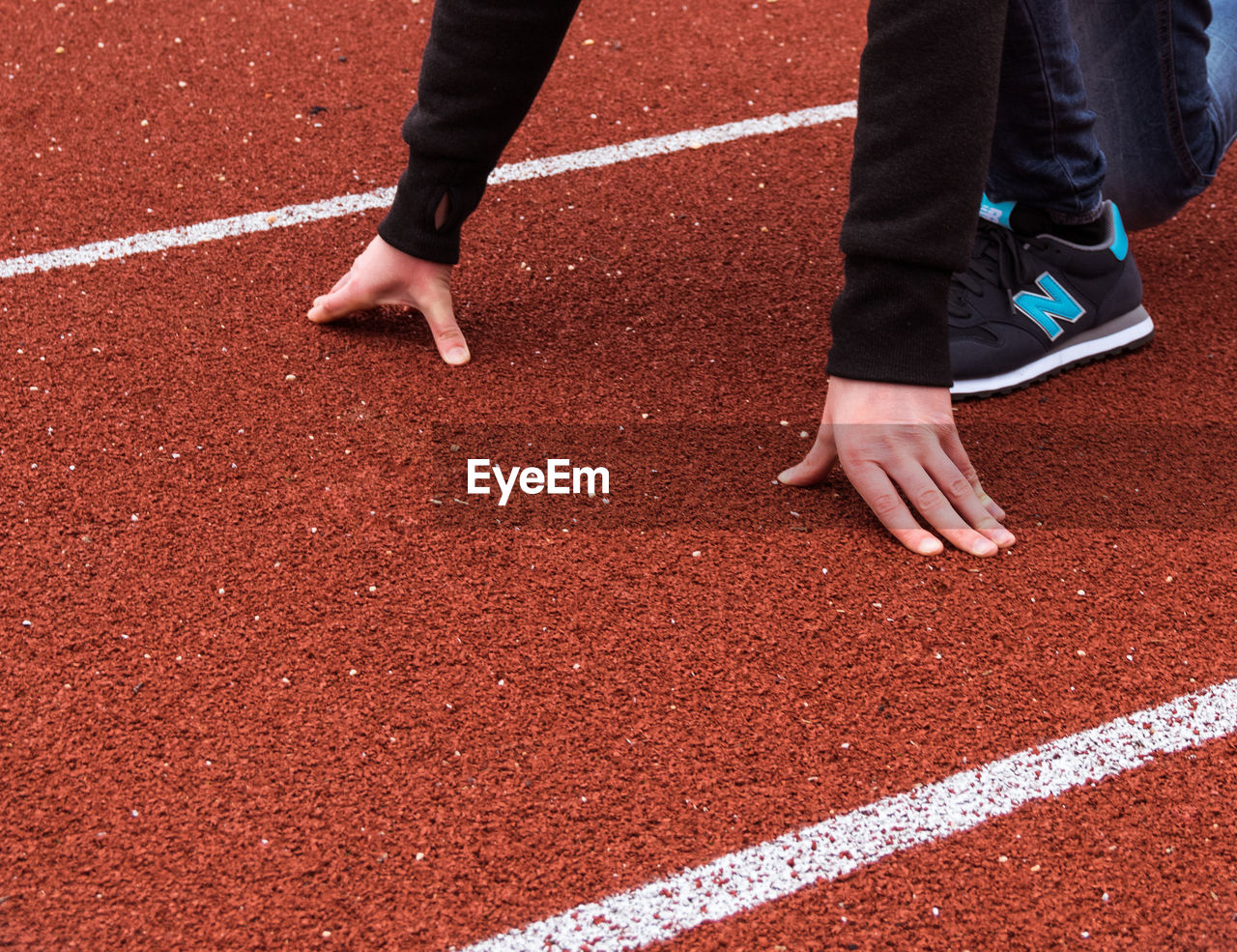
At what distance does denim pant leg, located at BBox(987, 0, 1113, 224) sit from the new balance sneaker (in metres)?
0.09

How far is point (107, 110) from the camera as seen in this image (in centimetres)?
354

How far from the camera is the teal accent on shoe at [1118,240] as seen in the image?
2656 millimetres

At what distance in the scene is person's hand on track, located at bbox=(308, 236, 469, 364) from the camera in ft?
8.11

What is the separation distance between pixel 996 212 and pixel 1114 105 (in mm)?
463

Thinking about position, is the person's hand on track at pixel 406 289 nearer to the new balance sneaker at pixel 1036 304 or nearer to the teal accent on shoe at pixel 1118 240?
the new balance sneaker at pixel 1036 304

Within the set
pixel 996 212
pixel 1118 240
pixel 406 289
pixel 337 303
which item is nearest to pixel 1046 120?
pixel 996 212

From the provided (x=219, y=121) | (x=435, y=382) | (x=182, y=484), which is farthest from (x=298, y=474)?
(x=219, y=121)

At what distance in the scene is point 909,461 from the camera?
77.3 inches

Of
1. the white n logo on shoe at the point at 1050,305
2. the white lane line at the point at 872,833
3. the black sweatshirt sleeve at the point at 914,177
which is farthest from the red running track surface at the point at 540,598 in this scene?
the black sweatshirt sleeve at the point at 914,177

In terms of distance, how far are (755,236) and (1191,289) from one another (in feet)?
3.88

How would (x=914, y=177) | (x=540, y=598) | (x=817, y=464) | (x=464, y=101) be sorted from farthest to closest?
1. (x=464, y=101)
2. (x=817, y=464)
3. (x=540, y=598)
4. (x=914, y=177)

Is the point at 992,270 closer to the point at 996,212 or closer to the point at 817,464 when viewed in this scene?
the point at 996,212

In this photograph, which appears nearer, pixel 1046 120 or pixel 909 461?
pixel 909 461

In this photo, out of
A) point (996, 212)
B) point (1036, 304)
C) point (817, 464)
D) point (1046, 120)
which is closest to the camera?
point (817, 464)
